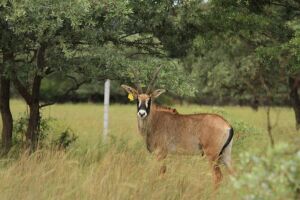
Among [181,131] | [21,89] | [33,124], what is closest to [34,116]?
[33,124]

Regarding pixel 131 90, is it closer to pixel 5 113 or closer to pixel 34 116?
pixel 34 116

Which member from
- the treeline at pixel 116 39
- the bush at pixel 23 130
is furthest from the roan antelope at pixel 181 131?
the bush at pixel 23 130

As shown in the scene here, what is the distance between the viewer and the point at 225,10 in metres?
13.8

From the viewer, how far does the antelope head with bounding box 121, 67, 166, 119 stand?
453 inches

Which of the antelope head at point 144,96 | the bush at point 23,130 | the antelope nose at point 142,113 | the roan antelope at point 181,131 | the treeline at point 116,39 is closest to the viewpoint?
the treeline at point 116,39

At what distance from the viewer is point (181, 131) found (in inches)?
465

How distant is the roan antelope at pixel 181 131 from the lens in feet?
36.9

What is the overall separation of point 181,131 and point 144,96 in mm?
1008

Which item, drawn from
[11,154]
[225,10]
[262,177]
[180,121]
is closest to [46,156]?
[11,154]

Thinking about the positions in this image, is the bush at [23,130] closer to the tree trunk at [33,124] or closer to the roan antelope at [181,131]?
the tree trunk at [33,124]

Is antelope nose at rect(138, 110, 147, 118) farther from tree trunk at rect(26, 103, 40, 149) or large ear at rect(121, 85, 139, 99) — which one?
tree trunk at rect(26, 103, 40, 149)

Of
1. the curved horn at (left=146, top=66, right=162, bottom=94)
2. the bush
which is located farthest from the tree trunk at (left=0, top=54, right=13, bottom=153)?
the curved horn at (left=146, top=66, right=162, bottom=94)

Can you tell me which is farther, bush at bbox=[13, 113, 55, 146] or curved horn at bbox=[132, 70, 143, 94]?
bush at bbox=[13, 113, 55, 146]

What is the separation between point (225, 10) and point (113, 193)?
284 inches
